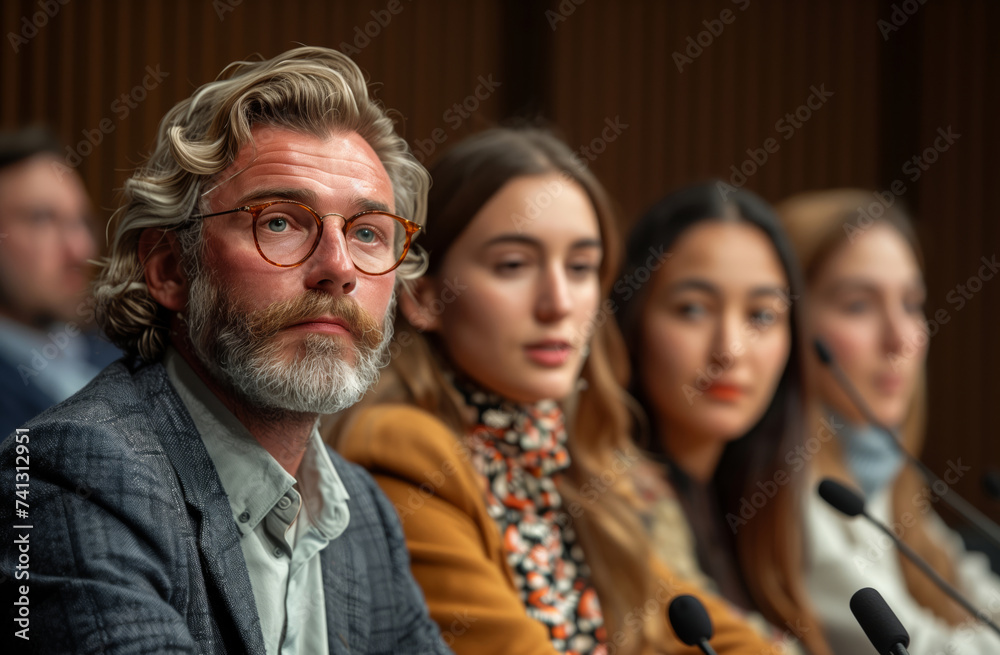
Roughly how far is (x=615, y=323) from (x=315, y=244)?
1226mm

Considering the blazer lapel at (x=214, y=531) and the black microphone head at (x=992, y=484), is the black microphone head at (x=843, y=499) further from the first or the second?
the blazer lapel at (x=214, y=531)

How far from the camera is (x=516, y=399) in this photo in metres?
1.69

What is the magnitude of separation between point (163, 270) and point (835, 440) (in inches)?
74.9

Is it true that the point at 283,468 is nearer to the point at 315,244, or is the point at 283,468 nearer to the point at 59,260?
the point at 315,244

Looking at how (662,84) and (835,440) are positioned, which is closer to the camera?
(835,440)

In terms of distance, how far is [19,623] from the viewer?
35.2 inches

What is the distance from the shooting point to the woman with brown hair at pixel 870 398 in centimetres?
235

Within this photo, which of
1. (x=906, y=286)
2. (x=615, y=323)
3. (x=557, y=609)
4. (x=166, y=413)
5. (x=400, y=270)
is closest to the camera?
(x=166, y=413)

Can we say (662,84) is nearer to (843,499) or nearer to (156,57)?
(156,57)

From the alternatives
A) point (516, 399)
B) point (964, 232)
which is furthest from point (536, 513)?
point (964, 232)

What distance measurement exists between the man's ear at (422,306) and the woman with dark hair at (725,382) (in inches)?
26.2

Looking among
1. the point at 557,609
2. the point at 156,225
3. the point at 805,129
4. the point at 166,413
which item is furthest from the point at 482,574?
the point at 805,129

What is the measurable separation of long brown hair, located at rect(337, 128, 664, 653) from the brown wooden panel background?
1.27 m

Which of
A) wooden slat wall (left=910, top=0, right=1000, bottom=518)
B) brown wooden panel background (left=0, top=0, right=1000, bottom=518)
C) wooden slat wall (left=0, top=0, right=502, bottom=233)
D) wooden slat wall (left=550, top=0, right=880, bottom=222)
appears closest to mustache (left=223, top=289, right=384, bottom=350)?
wooden slat wall (left=0, top=0, right=502, bottom=233)
